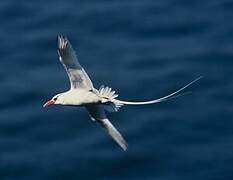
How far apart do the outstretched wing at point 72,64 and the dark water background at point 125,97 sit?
1929cm

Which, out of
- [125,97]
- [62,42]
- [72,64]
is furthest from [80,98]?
[125,97]

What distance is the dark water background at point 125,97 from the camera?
47.2 meters

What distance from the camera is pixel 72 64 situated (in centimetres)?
2731

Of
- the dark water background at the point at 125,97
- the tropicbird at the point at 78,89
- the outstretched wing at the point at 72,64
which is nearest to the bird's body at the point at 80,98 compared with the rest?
the tropicbird at the point at 78,89

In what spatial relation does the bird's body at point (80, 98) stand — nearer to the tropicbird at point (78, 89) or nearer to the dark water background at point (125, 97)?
the tropicbird at point (78, 89)

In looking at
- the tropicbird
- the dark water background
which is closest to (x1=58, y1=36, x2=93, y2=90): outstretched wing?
the tropicbird

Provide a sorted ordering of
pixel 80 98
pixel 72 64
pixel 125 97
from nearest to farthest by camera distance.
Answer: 1. pixel 80 98
2. pixel 72 64
3. pixel 125 97

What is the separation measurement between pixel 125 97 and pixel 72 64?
2109 centimetres

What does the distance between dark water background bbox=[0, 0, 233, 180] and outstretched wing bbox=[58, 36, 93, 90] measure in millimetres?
19288

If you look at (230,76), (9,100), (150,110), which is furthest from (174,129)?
(9,100)

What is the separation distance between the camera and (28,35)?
53281mm

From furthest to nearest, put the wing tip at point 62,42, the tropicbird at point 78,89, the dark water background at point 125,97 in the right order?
the dark water background at point 125,97 → the tropicbird at point 78,89 → the wing tip at point 62,42

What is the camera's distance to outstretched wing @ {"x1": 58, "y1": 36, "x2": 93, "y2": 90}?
27.1m

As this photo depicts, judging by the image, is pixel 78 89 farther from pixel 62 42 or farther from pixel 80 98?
pixel 62 42
